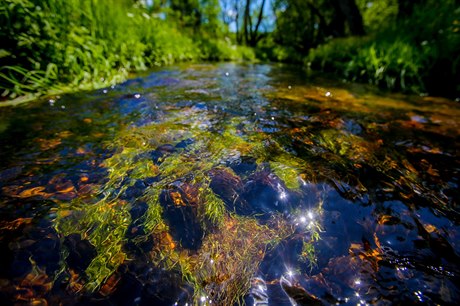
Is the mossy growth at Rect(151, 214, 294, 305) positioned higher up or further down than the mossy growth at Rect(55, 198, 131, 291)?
further down

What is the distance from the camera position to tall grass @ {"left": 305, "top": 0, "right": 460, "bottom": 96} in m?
3.77

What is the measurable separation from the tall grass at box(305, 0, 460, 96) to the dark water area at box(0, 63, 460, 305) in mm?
2671

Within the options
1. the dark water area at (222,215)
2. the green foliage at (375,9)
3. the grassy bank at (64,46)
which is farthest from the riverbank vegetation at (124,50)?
the green foliage at (375,9)

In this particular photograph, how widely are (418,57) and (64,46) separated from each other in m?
5.25

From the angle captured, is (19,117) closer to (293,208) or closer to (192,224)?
(192,224)

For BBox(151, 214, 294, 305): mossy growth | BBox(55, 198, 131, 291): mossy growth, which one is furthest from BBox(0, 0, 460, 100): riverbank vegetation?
BBox(151, 214, 294, 305): mossy growth

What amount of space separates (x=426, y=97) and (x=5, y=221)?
15.9 feet

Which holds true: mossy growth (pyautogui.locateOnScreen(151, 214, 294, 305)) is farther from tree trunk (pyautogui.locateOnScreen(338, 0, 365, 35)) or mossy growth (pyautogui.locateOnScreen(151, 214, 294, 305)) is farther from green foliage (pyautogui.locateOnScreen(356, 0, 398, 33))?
green foliage (pyautogui.locateOnScreen(356, 0, 398, 33))

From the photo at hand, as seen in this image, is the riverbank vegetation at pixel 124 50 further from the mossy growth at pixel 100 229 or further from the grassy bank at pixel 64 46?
the mossy growth at pixel 100 229

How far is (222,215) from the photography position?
1.11 meters

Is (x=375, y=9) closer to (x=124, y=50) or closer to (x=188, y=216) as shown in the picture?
(x=124, y=50)

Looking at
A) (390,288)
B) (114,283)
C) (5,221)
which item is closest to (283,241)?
(390,288)

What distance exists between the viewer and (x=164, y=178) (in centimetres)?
128

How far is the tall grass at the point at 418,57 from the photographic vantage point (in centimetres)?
377
